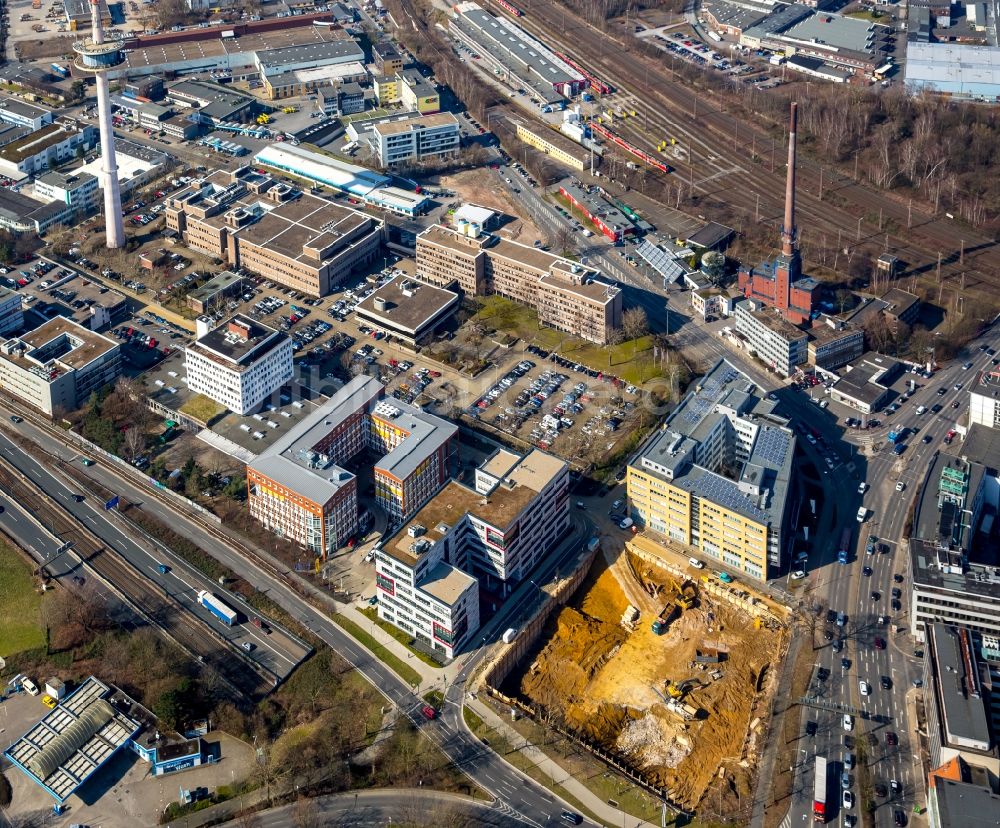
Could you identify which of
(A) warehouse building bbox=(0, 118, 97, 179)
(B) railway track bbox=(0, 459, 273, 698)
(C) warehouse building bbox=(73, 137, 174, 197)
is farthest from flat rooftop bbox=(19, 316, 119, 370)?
(A) warehouse building bbox=(0, 118, 97, 179)

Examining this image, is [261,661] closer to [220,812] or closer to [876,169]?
[220,812]

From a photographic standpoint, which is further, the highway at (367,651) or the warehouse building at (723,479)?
the warehouse building at (723,479)

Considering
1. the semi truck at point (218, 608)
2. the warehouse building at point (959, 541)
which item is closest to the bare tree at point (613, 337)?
the warehouse building at point (959, 541)

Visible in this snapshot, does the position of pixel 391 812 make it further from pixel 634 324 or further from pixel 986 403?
pixel 986 403

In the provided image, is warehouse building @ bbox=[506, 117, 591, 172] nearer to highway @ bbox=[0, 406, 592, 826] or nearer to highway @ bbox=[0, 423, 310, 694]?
highway @ bbox=[0, 406, 592, 826]

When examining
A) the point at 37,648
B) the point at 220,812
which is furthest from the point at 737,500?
the point at 37,648

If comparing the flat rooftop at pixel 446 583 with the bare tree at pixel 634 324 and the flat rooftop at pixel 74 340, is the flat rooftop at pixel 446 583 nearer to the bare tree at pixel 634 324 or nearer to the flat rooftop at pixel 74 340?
the bare tree at pixel 634 324
